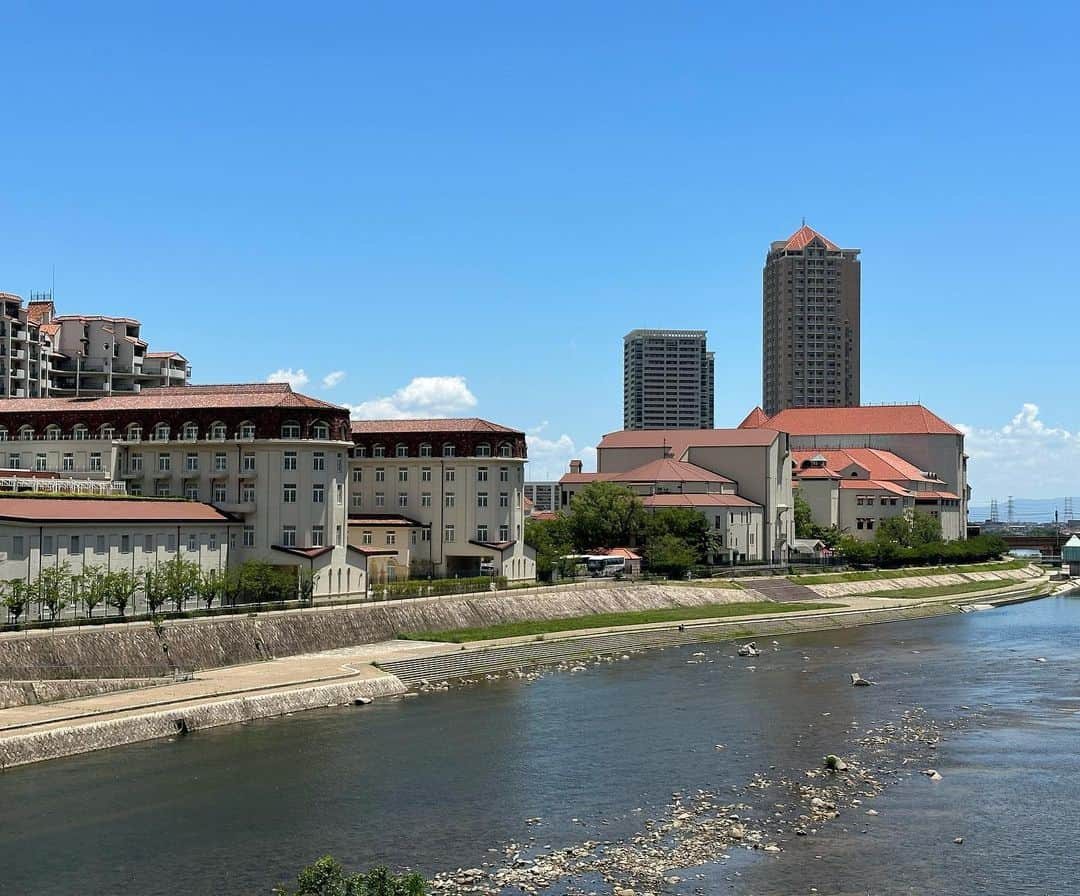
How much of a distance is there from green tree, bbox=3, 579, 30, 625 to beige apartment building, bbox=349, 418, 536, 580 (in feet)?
132

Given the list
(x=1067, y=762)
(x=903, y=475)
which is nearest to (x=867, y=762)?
(x=1067, y=762)

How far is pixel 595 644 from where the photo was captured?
287 ft

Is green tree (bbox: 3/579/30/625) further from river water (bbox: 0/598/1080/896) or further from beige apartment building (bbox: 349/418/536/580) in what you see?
beige apartment building (bbox: 349/418/536/580)

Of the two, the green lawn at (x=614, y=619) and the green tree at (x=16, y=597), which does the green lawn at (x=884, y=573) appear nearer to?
the green lawn at (x=614, y=619)

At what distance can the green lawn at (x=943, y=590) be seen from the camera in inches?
5330

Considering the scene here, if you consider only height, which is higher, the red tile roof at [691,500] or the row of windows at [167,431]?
the row of windows at [167,431]

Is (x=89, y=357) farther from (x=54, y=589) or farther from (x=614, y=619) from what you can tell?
(x=54, y=589)

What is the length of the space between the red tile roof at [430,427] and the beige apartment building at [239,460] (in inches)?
653

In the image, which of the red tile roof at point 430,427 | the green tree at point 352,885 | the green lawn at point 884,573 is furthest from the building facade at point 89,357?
the green tree at point 352,885

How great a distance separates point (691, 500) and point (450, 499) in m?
41.6

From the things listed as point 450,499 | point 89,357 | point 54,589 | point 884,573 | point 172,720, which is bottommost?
point 172,720

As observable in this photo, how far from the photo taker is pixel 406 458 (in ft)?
351

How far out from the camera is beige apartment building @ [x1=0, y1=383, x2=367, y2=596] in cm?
8662

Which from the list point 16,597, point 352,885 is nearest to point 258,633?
point 16,597
